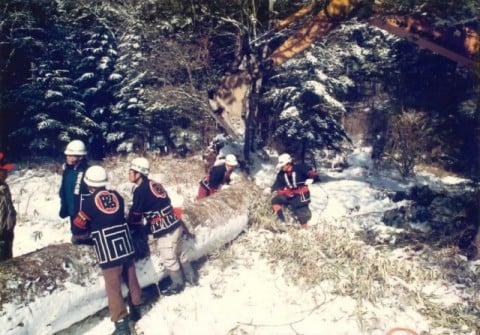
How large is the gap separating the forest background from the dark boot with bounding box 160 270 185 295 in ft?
17.3

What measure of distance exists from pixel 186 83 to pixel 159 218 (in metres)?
6.18

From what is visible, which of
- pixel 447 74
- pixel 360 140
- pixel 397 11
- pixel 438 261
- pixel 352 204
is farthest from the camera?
pixel 360 140

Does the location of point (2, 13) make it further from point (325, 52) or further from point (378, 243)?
point (378, 243)

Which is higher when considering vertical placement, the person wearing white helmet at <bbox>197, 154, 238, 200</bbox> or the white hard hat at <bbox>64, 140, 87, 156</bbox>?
the white hard hat at <bbox>64, 140, 87, 156</bbox>

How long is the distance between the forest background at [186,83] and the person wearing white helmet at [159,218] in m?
4.76

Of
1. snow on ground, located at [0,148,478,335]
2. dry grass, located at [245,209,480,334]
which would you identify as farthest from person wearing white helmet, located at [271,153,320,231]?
dry grass, located at [245,209,480,334]

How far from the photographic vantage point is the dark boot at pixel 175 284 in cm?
607

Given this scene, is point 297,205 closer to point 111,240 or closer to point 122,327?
point 111,240

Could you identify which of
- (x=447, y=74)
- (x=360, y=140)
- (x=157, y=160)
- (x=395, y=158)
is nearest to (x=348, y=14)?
(x=447, y=74)

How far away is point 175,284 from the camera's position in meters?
6.12

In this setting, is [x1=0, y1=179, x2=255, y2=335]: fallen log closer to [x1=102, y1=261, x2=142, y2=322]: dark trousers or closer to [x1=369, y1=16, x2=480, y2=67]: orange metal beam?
[x1=102, y1=261, x2=142, y2=322]: dark trousers

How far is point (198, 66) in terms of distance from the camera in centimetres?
1067

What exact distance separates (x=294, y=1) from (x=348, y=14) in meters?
2.48

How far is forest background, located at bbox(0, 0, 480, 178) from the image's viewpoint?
1034cm
